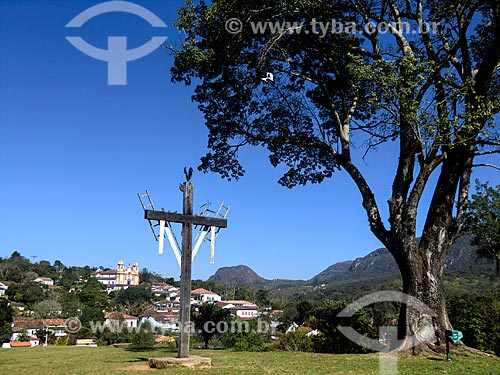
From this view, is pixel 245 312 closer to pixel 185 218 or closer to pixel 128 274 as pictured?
pixel 185 218

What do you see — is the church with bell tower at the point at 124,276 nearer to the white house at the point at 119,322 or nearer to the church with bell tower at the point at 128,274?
the church with bell tower at the point at 128,274

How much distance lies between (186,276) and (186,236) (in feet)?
2.78

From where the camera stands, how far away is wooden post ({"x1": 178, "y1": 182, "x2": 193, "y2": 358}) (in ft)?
34.6

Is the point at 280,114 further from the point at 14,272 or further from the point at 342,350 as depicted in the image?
the point at 14,272

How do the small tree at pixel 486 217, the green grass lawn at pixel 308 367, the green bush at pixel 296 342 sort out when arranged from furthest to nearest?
1. the small tree at pixel 486 217
2. the green bush at pixel 296 342
3. the green grass lawn at pixel 308 367

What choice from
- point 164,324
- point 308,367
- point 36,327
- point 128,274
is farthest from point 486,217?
point 128,274

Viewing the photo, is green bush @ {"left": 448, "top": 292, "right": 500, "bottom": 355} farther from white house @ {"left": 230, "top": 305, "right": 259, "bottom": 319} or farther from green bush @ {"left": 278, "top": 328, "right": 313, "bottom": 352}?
white house @ {"left": 230, "top": 305, "right": 259, "bottom": 319}

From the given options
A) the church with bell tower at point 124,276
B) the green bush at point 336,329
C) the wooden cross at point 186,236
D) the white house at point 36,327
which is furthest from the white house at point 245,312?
the church with bell tower at point 124,276

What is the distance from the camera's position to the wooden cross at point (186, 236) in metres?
10.6

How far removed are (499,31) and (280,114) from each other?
6.07 metres

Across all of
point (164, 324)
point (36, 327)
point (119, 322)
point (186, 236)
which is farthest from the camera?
point (36, 327)

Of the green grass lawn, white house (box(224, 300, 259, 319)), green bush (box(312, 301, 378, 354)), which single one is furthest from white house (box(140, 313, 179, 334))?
the green grass lawn

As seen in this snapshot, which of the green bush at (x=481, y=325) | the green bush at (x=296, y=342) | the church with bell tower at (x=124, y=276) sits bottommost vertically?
the green bush at (x=296, y=342)

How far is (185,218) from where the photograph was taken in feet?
36.1
